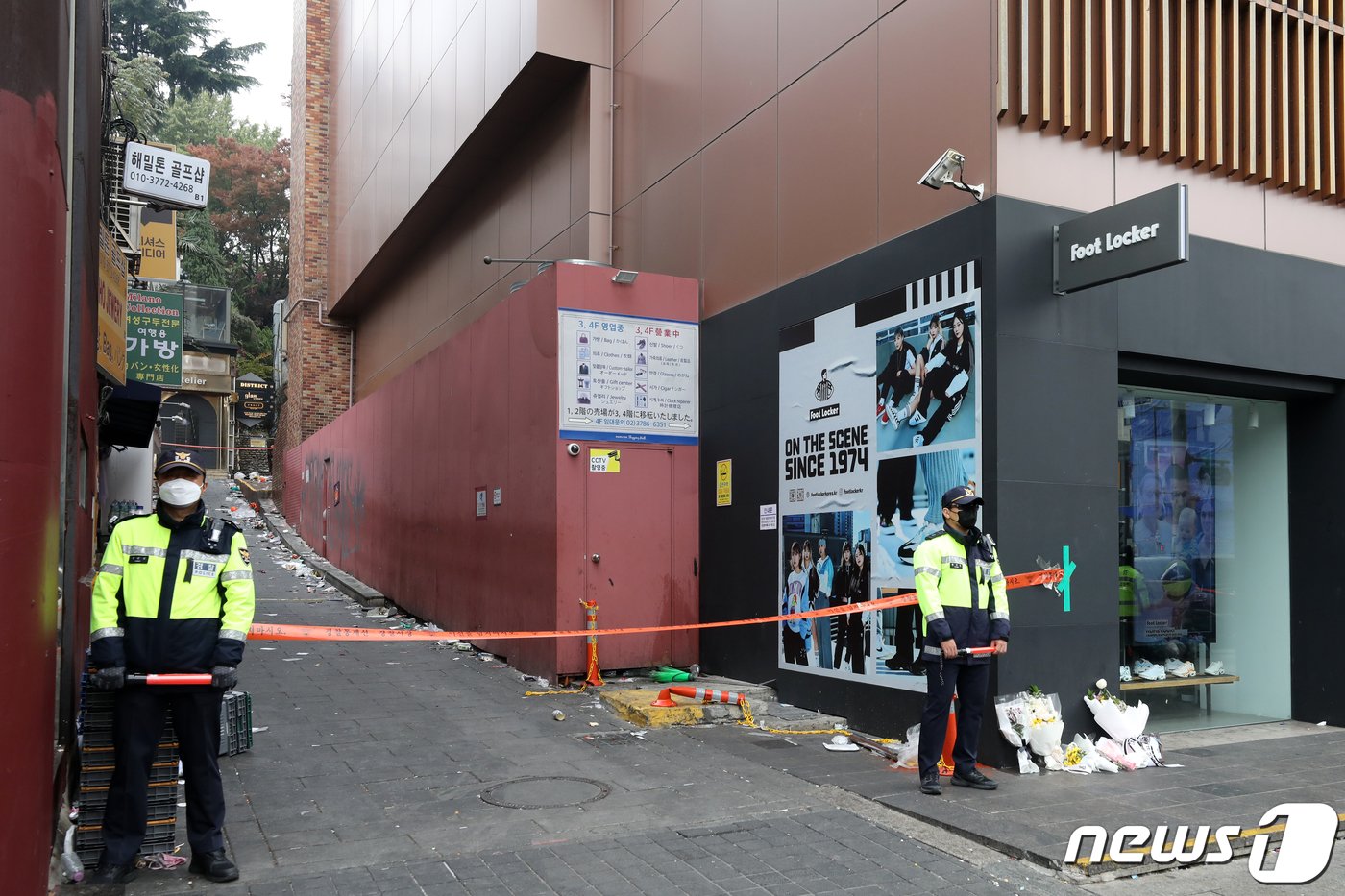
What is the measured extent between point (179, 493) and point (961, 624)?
4.60m

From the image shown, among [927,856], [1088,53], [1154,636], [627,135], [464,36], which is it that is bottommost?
[927,856]

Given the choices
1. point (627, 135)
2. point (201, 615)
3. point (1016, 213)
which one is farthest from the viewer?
point (627, 135)

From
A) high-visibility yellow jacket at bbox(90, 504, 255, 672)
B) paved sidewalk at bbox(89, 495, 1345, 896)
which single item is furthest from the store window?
high-visibility yellow jacket at bbox(90, 504, 255, 672)

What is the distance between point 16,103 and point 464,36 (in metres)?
13.4

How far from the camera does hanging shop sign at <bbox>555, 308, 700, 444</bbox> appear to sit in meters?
10.6

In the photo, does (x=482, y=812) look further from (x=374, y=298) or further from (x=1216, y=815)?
(x=374, y=298)

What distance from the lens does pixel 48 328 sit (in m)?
4.11

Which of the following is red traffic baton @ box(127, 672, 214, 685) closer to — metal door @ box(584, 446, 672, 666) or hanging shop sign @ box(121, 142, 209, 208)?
metal door @ box(584, 446, 672, 666)

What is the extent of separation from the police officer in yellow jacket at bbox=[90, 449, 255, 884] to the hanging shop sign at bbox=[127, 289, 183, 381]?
7.40 meters

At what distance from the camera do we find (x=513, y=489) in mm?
11539

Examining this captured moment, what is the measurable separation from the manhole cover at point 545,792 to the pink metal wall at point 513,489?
3461mm

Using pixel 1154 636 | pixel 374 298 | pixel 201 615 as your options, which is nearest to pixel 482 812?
pixel 201 615

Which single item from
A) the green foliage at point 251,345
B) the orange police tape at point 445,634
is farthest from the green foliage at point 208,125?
the orange police tape at point 445,634

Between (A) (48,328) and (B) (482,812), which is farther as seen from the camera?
(B) (482,812)
